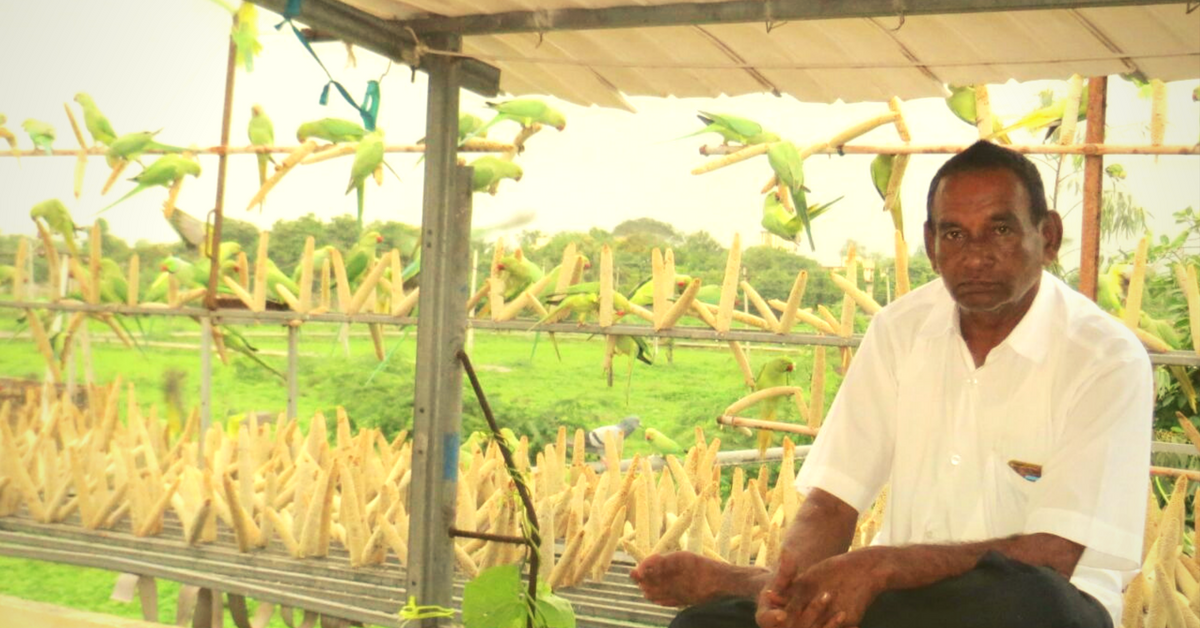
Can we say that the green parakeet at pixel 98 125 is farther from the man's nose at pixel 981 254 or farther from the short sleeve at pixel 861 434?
the man's nose at pixel 981 254

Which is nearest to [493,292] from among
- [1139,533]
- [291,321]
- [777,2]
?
[291,321]

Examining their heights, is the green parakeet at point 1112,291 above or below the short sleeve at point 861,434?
above

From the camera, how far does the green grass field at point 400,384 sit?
3.99m

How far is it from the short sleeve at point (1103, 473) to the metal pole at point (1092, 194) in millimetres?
746

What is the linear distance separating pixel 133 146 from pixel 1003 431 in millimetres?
3089

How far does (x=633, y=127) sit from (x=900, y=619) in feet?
10.5

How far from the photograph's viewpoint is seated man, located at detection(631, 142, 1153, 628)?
1372mm

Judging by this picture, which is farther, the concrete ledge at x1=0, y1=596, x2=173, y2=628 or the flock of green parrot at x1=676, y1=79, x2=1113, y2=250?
the flock of green parrot at x1=676, y1=79, x2=1113, y2=250

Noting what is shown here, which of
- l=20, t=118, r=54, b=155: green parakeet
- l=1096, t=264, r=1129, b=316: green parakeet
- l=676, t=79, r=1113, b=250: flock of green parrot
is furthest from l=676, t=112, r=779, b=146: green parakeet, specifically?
l=20, t=118, r=54, b=155: green parakeet

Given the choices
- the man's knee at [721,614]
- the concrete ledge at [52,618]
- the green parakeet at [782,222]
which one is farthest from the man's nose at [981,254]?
the concrete ledge at [52,618]

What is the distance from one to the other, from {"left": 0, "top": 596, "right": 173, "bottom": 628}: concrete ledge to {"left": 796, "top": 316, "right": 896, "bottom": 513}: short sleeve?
1.46 m

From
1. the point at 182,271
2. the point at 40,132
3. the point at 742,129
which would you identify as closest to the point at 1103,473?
the point at 742,129

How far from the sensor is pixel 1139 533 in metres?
1.45

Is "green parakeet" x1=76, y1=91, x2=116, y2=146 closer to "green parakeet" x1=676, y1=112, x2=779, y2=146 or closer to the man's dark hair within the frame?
"green parakeet" x1=676, y1=112, x2=779, y2=146
